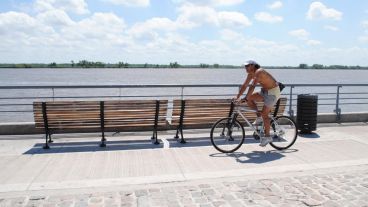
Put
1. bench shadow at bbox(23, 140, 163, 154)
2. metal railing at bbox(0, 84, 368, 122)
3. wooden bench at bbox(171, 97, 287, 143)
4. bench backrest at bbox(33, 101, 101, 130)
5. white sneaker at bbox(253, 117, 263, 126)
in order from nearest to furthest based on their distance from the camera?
bench shadow at bbox(23, 140, 163, 154)
bench backrest at bbox(33, 101, 101, 130)
white sneaker at bbox(253, 117, 263, 126)
wooden bench at bbox(171, 97, 287, 143)
metal railing at bbox(0, 84, 368, 122)

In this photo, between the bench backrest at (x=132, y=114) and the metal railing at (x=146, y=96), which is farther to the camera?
the metal railing at (x=146, y=96)

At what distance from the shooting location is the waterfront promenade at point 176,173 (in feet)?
18.0

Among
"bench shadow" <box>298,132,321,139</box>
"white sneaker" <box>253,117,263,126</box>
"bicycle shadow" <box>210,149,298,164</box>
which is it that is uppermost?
"white sneaker" <box>253,117,263,126</box>

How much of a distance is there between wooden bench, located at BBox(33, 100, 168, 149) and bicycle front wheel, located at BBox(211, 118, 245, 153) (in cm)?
132

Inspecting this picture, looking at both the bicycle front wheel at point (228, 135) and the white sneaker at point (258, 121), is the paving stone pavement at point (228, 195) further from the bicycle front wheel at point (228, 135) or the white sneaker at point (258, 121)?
the white sneaker at point (258, 121)

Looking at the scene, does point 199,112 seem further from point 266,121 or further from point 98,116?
point 98,116

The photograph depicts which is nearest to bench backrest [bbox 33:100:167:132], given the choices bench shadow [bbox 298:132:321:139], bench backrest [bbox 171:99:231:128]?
bench backrest [bbox 171:99:231:128]

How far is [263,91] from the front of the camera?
8.29 m

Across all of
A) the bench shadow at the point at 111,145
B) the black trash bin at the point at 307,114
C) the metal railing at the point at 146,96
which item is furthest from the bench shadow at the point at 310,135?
the bench shadow at the point at 111,145

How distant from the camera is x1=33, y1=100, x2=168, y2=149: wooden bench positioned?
8328 mm

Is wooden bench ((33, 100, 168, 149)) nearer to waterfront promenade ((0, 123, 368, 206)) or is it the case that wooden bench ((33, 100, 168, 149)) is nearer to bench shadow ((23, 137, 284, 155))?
bench shadow ((23, 137, 284, 155))

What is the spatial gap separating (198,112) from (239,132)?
1.17 meters

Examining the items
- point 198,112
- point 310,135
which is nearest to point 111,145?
point 198,112

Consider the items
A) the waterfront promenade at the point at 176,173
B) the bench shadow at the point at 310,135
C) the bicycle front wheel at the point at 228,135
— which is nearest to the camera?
the waterfront promenade at the point at 176,173
